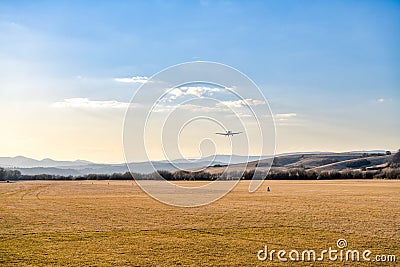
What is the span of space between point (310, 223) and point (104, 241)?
59.9ft

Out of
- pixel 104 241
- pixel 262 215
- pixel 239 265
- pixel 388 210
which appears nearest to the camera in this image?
pixel 239 265

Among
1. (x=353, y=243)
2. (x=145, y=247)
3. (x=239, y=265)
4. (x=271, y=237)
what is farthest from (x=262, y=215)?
(x=239, y=265)

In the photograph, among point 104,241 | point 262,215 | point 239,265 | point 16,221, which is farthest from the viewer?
point 262,215

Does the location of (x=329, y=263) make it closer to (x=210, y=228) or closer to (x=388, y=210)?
(x=210, y=228)

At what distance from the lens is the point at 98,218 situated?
4422cm

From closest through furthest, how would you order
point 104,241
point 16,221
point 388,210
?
point 104,241 < point 16,221 < point 388,210

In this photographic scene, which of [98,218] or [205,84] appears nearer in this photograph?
[205,84]

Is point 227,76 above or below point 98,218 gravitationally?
above

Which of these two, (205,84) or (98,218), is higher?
(205,84)

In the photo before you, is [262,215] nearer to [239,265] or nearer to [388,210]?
[388,210]

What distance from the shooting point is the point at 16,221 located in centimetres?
4181

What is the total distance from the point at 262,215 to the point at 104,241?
64.0 feet

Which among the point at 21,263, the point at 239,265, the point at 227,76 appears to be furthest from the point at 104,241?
the point at 227,76

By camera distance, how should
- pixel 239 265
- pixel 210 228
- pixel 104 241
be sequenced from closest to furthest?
pixel 239 265 < pixel 104 241 < pixel 210 228
